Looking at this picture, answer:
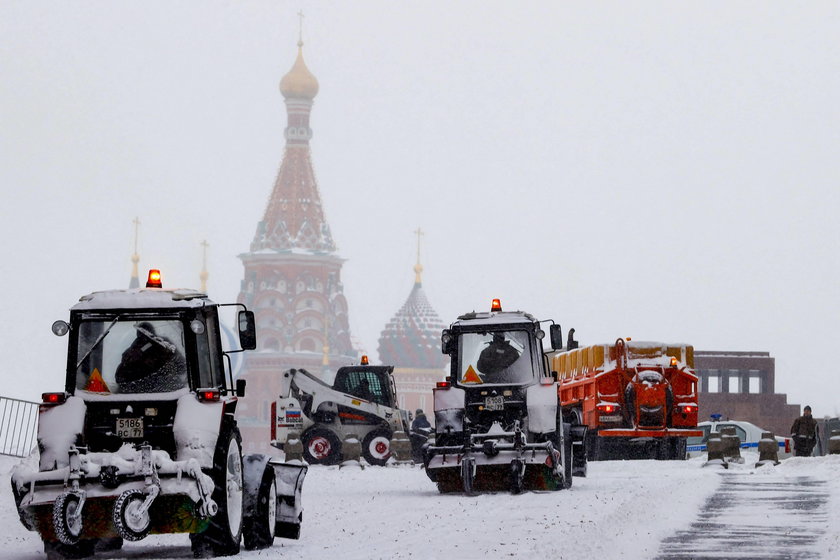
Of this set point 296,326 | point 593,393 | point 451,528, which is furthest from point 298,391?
point 296,326

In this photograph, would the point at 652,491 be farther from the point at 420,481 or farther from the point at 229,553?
the point at 229,553

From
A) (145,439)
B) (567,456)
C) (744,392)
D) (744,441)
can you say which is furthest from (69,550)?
(744,392)

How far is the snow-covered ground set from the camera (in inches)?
572

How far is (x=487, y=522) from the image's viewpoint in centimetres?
1767

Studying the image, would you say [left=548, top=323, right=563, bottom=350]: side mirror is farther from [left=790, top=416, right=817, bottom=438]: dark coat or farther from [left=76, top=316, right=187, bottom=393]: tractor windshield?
[left=790, top=416, right=817, bottom=438]: dark coat

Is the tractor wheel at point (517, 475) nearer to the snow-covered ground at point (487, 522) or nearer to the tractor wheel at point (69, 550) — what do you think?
the snow-covered ground at point (487, 522)

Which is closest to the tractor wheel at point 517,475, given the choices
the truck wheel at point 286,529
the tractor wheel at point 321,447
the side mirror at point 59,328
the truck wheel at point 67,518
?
the truck wheel at point 286,529

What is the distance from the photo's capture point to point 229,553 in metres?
14.1

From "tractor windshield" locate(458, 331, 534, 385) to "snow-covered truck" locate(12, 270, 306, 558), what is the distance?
903 centimetres

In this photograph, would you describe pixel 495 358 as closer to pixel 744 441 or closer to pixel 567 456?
pixel 567 456

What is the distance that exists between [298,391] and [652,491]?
56.8ft

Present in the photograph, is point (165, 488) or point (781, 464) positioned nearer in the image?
point (165, 488)

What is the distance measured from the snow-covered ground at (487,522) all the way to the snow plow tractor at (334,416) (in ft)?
35.7

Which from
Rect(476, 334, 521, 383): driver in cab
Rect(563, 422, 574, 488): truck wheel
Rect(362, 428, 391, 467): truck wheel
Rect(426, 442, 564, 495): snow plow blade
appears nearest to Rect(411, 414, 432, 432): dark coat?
Rect(362, 428, 391, 467): truck wheel
